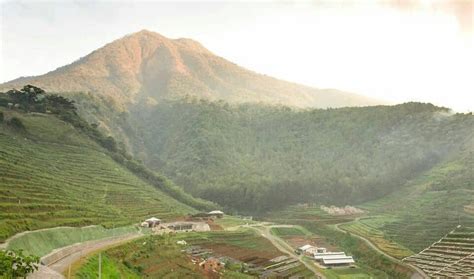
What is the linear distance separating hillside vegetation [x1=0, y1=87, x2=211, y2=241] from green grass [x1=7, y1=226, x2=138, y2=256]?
35.6 inches

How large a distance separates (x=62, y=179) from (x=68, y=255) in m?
22.0

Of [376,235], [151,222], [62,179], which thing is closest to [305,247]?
[376,235]

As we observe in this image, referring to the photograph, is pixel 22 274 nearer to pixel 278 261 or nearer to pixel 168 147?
pixel 278 261

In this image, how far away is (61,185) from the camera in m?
48.8

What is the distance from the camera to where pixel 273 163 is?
403ft

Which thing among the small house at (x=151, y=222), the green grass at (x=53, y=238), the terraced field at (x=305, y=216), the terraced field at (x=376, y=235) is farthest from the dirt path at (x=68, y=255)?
the terraced field at (x=305, y=216)

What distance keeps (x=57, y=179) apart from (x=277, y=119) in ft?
346

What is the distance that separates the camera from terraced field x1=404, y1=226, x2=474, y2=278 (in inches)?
1841

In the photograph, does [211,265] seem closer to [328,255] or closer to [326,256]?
[326,256]

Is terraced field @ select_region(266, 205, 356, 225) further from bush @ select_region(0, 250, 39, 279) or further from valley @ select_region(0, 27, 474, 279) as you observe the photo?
bush @ select_region(0, 250, 39, 279)

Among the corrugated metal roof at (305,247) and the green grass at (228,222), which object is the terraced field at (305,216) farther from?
the corrugated metal roof at (305,247)

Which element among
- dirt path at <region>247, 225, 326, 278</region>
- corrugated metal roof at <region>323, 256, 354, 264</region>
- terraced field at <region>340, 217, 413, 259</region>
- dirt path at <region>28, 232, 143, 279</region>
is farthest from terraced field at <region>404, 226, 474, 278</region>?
dirt path at <region>28, 232, 143, 279</region>

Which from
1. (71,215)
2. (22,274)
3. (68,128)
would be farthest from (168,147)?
(22,274)

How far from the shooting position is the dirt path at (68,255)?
73.0ft
